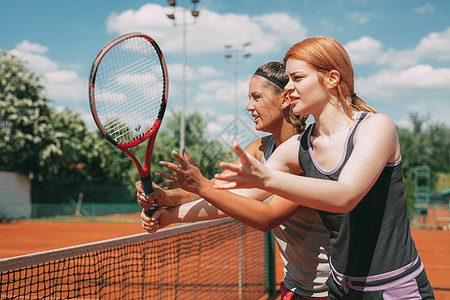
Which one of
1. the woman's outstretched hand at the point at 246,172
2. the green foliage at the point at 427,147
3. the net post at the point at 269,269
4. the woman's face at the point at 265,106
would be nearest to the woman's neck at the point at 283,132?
the woman's face at the point at 265,106

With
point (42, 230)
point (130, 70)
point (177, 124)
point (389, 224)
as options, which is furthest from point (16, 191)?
point (389, 224)

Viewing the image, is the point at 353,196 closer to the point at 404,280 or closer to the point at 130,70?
the point at 404,280

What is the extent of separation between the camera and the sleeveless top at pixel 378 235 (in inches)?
53.9

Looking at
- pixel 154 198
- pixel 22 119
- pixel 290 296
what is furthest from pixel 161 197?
pixel 22 119

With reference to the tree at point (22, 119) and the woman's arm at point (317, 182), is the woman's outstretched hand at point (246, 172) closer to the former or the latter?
the woman's arm at point (317, 182)

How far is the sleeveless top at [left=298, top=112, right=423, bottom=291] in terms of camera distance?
4.49ft

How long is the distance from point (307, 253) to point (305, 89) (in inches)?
33.3

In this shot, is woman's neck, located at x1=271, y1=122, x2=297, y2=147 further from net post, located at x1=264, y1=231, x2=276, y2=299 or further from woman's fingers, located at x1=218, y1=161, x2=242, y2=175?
net post, located at x1=264, y1=231, x2=276, y2=299

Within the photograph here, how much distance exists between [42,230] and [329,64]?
18.8m

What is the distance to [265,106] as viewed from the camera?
2115 mm

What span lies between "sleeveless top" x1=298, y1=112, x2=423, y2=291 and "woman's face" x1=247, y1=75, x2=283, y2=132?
0.72 meters

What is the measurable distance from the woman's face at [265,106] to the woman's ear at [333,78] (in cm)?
66

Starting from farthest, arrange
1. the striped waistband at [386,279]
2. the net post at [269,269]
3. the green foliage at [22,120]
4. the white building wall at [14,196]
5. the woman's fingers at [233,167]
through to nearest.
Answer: the green foliage at [22,120], the white building wall at [14,196], the net post at [269,269], the striped waistband at [386,279], the woman's fingers at [233,167]

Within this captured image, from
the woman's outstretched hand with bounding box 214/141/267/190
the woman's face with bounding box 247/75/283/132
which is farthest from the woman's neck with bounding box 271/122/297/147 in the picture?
the woman's outstretched hand with bounding box 214/141/267/190
